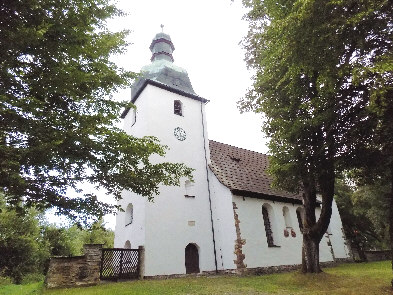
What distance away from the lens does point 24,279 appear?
65.7ft

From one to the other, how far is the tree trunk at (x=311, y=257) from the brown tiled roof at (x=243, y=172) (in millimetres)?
4590

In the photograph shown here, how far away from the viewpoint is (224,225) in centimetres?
1480

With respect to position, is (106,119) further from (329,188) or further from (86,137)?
(329,188)

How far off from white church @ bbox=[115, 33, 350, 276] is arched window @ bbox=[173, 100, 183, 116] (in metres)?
0.08

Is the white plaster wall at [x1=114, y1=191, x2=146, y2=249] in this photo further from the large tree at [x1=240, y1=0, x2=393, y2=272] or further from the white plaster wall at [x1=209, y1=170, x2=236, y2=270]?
the large tree at [x1=240, y1=0, x2=393, y2=272]

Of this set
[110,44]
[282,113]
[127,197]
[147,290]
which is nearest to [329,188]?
[282,113]

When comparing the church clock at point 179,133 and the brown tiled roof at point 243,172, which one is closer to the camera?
the brown tiled roof at point 243,172

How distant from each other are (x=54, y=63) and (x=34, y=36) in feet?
2.83

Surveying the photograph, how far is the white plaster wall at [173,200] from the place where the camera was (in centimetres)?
1342

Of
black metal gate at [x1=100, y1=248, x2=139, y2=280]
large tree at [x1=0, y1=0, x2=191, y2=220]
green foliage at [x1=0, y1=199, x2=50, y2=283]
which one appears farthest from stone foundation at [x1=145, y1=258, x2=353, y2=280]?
green foliage at [x1=0, y1=199, x2=50, y2=283]

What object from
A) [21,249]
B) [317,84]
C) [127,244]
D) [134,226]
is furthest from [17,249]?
[317,84]

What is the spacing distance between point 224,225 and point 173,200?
3.08 m

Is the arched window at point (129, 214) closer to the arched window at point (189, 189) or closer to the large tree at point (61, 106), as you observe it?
the arched window at point (189, 189)

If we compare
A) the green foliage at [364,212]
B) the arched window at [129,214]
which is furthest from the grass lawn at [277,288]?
the green foliage at [364,212]
